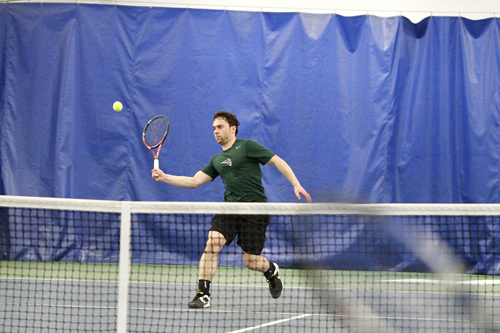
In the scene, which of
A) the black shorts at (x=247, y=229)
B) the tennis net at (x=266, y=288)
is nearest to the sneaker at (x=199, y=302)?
the tennis net at (x=266, y=288)

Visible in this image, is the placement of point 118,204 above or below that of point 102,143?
below

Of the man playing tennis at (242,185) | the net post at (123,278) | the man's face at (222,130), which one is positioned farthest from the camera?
the man's face at (222,130)

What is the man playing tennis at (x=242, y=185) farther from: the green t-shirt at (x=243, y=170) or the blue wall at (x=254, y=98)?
the blue wall at (x=254, y=98)

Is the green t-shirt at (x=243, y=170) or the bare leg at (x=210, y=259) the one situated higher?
the green t-shirt at (x=243, y=170)

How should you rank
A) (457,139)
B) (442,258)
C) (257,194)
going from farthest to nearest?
(457,139)
(257,194)
(442,258)

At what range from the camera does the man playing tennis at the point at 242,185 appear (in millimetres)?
4285

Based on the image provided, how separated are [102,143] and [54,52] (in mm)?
1381

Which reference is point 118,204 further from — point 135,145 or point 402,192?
point 402,192

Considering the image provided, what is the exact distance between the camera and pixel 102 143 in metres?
7.40

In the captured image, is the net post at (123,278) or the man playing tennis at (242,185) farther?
the man playing tennis at (242,185)

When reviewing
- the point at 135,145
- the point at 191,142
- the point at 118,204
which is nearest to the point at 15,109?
the point at 135,145

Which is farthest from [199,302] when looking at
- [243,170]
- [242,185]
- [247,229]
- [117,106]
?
[117,106]

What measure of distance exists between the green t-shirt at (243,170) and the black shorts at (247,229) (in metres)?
0.21

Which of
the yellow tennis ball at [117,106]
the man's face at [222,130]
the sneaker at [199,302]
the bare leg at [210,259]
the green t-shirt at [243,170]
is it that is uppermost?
the yellow tennis ball at [117,106]
